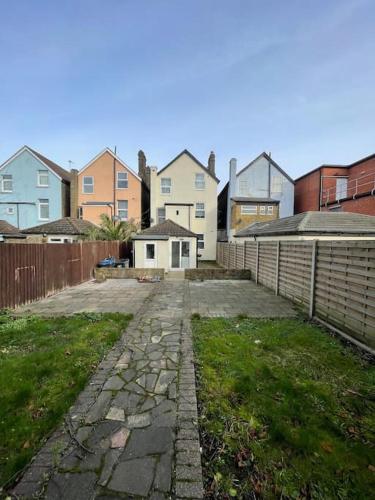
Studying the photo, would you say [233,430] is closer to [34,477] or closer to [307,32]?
[34,477]

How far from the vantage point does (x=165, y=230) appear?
56.6 feet

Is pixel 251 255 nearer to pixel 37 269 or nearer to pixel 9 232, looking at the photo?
pixel 37 269

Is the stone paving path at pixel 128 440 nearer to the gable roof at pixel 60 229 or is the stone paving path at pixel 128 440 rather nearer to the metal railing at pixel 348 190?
the gable roof at pixel 60 229

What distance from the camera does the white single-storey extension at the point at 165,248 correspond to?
1636 cm

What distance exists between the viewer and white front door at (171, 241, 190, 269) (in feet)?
56.6

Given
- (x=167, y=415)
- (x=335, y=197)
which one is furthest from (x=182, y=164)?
(x=167, y=415)

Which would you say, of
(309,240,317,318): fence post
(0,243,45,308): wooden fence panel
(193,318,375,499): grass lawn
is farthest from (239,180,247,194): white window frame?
(193,318,375,499): grass lawn

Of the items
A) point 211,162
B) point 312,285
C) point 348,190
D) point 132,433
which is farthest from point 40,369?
point 348,190

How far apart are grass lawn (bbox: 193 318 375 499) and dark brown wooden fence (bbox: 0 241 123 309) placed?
586 cm

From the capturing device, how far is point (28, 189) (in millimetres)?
22250

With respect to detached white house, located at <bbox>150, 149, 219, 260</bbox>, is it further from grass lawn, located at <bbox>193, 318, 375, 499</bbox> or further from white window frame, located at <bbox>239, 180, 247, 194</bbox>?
grass lawn, located at <bbox>193, 318, 375, 499</bbox>

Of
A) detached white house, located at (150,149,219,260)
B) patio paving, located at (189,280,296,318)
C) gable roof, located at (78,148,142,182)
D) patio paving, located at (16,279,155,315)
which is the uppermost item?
gable roof, located at (78,148,142,182)

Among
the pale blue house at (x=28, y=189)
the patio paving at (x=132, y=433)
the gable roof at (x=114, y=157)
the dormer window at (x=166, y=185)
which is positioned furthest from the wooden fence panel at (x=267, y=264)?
the pale blue house at (x=28, y=189)

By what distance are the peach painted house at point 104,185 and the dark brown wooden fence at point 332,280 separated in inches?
679
